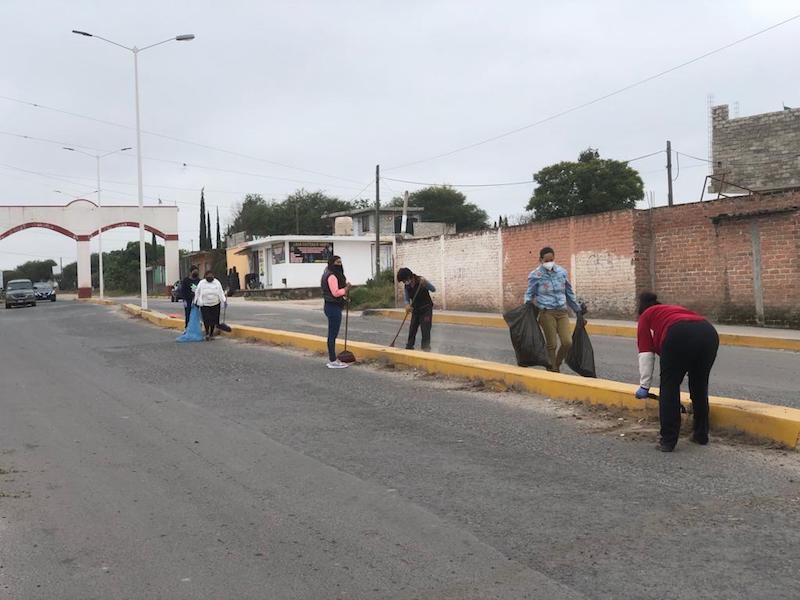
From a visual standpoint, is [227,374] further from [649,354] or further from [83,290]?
[83,290]

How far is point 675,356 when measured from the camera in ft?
18.7

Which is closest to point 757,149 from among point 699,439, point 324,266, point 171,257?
point 699,439

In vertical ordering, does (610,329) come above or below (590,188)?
below

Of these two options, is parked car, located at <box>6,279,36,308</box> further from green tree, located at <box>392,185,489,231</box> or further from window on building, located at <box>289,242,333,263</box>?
green tree, located at <box>392,185,489,231</box>

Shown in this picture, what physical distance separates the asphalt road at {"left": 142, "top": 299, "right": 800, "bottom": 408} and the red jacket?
5.27 ft

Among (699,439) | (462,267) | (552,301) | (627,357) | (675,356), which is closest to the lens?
(675,356)

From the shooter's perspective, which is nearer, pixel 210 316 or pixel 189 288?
pixel 210 316

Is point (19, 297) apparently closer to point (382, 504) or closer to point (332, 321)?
point (332, 321)

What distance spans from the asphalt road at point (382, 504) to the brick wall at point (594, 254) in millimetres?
11625

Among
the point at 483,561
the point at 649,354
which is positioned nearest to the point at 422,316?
the point at 649,354

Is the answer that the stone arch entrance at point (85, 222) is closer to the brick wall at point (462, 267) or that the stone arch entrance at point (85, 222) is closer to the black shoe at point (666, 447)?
the brick wall at point (462, 267)

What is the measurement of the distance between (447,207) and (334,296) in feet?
212

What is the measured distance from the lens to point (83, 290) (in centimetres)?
5091

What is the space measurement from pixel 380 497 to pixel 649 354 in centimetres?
259
